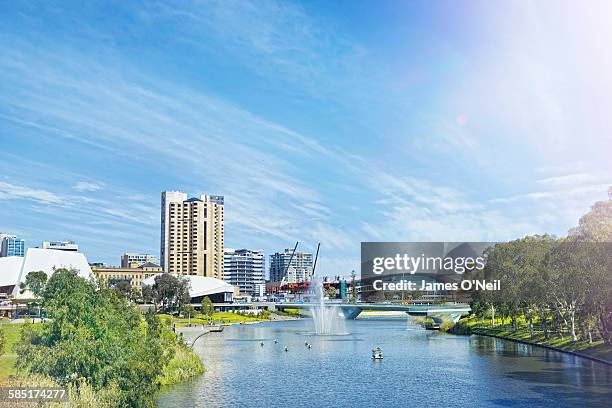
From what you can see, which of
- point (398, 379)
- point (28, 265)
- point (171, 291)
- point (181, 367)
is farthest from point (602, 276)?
point (28, 265)

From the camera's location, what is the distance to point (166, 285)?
184m

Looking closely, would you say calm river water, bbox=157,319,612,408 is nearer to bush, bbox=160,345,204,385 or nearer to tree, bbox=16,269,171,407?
bush, bbox=160,345,204,385

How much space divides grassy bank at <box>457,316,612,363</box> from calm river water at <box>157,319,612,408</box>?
81.9 inches

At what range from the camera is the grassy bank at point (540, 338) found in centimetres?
7056

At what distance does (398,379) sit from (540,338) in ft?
131

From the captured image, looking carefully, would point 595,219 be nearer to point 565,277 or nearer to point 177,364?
point 565,277

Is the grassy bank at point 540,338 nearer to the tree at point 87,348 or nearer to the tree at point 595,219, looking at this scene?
the tree at point 595,219

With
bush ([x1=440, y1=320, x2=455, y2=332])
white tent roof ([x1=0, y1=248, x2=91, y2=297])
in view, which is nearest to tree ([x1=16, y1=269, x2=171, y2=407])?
bush ([x1=440, y1=320, x2=455, y2=332])

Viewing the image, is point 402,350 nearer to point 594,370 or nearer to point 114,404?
point 594,370

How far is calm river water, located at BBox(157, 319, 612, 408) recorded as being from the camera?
48.2 meters

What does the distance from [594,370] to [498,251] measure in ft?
153

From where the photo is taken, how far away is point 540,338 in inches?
3600

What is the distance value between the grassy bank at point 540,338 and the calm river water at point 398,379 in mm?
2080

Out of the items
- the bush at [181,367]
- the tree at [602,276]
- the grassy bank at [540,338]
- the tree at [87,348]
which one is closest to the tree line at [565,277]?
the tree at [602,276]
